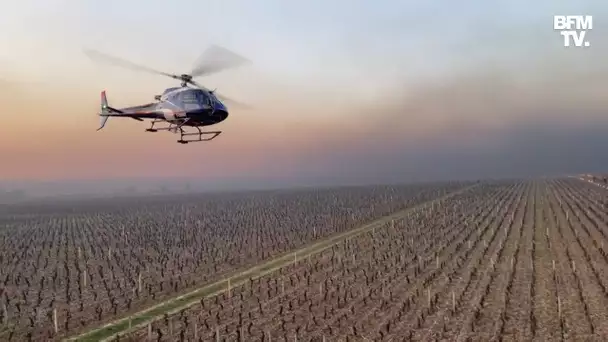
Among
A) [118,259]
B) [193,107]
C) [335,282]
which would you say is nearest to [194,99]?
[193,107]

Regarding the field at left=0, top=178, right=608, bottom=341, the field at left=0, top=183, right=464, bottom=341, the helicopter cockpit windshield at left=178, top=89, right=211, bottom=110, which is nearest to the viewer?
the field at left=0, top=178, right=608, bottom=341

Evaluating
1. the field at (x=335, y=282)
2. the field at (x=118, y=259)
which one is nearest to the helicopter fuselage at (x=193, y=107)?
the field at (x=335, y=282)

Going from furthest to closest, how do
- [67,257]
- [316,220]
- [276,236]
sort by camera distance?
[316,220], [276,236], [67,257]

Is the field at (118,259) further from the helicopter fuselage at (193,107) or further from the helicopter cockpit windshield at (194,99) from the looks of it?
the helicopter cockpit windshield at (194,99)

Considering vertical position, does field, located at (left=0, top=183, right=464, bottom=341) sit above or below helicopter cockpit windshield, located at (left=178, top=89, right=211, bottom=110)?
below

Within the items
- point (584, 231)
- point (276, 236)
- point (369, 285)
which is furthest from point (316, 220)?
point (369, 285)

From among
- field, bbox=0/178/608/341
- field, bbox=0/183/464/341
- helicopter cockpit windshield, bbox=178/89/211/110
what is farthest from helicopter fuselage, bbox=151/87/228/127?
field, bbox=0/183/464/341

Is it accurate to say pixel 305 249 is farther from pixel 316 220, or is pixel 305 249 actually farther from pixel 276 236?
pixel 316 220

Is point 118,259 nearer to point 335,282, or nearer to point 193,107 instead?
point 193,107

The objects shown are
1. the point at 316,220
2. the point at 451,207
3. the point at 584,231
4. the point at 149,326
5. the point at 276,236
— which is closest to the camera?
the point at 149,326

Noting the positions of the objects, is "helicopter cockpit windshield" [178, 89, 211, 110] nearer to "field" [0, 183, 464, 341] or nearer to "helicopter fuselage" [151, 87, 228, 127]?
"helicopter fuselage" [151, 87, 228, 127]
